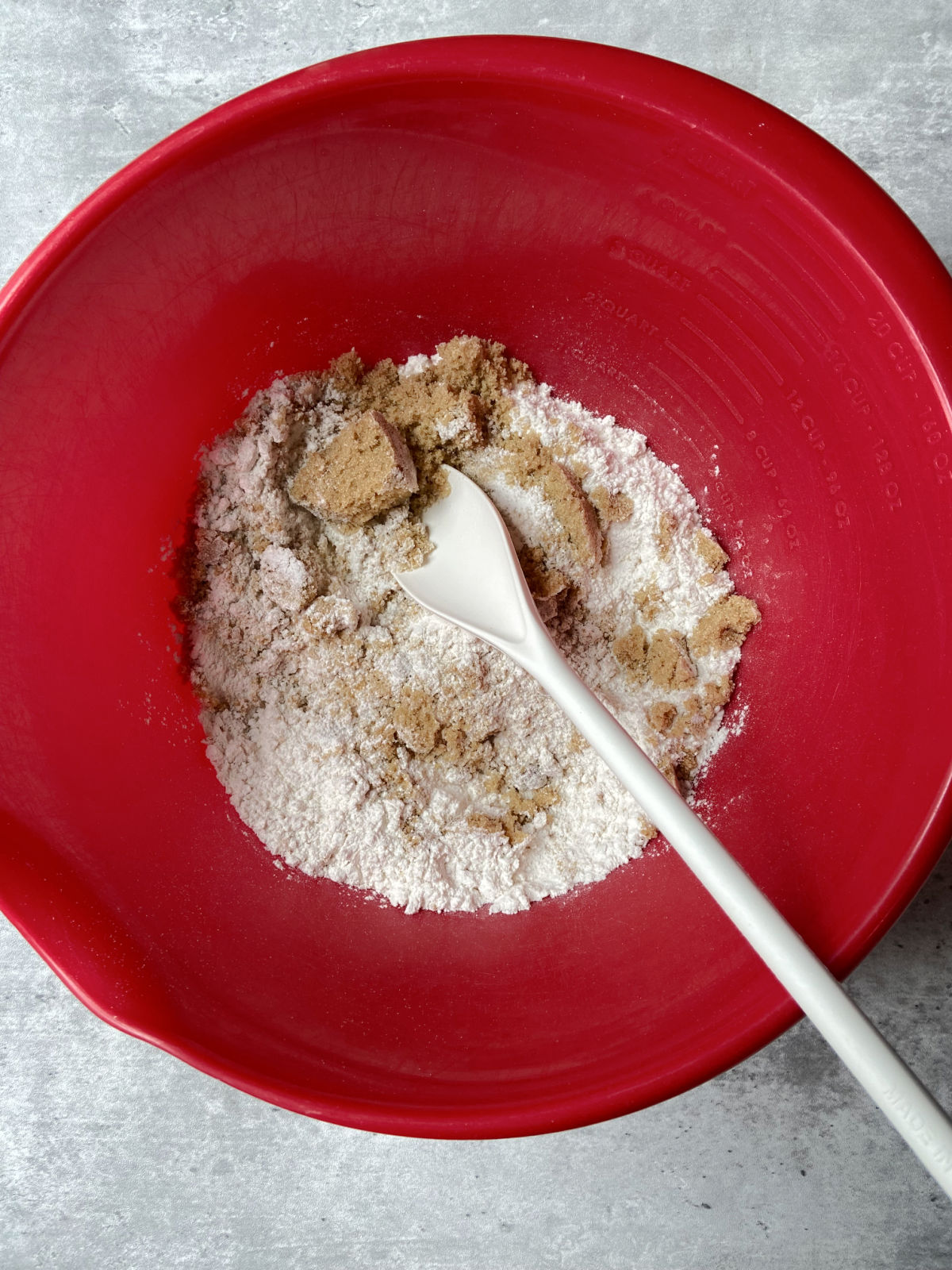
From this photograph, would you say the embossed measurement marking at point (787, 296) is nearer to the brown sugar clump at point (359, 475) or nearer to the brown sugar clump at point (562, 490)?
the brown sugar clump at point (562, 490)

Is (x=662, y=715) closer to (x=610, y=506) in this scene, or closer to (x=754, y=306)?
(x=610, y=506)

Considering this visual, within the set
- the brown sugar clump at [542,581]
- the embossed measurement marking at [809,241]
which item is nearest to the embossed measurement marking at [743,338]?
the embossed measurement marking at [809,241]

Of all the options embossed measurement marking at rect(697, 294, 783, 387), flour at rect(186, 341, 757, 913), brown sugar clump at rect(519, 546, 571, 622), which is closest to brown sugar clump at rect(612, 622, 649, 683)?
flour at rect(186, 341, 757, 913)

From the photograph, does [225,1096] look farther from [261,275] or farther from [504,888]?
[261,275]

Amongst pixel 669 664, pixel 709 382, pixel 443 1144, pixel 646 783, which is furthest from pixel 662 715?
pixel 443 1144

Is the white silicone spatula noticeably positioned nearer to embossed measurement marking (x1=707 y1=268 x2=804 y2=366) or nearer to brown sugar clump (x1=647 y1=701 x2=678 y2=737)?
brown sugar clump (x1=647 y1=701 x2=678 y2=737)

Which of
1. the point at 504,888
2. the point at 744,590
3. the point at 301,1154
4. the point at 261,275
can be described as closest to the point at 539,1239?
the point at 301,1154
